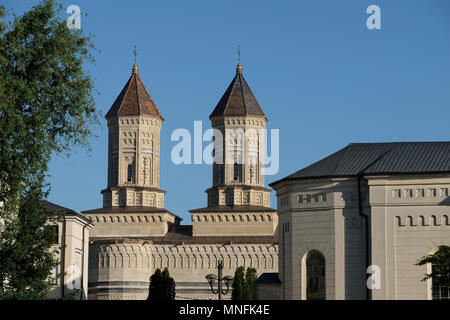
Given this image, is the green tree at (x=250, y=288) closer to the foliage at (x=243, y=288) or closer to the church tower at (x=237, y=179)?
the foliage at (x=243, y=288)

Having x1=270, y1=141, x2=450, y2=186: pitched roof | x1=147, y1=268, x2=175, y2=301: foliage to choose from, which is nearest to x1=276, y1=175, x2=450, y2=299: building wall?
x1=270, y1=141, x2=450, y2=186: pitched roof

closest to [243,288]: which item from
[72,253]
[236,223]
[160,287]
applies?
[160,287]

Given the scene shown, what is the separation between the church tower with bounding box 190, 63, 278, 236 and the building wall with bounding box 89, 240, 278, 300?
1.92 meters

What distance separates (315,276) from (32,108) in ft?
67.2

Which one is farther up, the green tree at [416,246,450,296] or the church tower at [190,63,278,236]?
the church tower at [190,63,278,236]

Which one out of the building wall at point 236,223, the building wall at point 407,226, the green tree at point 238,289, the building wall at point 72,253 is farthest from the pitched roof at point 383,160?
the building wall at point 236,223

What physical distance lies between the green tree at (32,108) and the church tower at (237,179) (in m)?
46.2

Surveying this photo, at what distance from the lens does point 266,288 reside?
1822 inches

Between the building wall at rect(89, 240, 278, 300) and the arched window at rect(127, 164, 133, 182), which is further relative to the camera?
the arched window at rect(127, 164, 133, 182)

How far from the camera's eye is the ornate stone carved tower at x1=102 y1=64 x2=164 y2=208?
77125 millimetres

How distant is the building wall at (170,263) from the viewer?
7456cm

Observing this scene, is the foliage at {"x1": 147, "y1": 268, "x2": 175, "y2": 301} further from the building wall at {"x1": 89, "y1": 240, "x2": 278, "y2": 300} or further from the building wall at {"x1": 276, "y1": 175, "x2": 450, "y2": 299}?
the building wall at {"x1": 89, "y1": 240, "x2": 278, "y2": 300}

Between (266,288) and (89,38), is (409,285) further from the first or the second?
(89,38)
